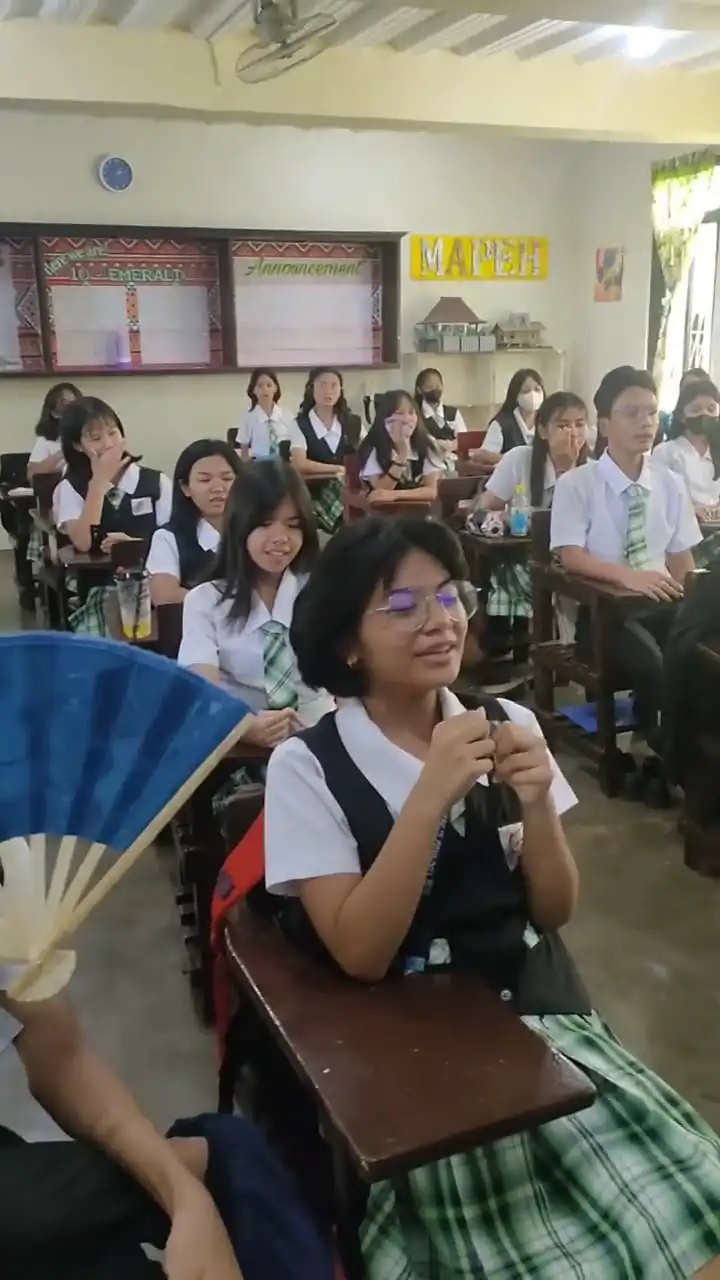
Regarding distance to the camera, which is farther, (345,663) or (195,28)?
(195,28)

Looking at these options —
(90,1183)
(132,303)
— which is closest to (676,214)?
(132,303)

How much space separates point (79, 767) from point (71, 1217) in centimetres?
36

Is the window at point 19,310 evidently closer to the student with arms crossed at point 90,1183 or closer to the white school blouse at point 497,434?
the white school blouse at point 497,434

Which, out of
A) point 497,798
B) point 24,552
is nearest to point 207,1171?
point 497,798

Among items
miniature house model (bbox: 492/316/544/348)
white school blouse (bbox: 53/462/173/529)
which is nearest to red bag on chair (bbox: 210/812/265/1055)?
white school blouse (bbox: 53/462/173/529)

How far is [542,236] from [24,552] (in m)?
5.16

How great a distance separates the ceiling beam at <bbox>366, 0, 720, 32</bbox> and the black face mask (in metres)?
1.54

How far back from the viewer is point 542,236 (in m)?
8.72

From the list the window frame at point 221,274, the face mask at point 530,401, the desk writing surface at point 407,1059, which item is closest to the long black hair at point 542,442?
the face mask at point 530,401

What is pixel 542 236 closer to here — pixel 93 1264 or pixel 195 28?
pixel 195 28

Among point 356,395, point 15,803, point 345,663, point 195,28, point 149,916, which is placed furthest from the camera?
point 356,395

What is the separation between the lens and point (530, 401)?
6.43 meters

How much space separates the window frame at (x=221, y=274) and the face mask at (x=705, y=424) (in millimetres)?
4010

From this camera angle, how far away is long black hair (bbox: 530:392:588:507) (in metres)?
4.20
